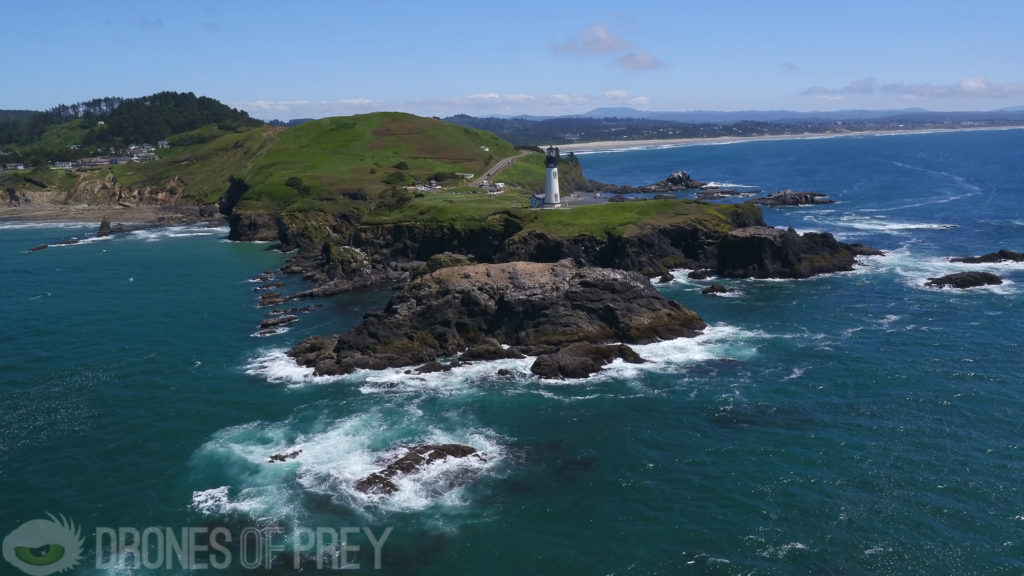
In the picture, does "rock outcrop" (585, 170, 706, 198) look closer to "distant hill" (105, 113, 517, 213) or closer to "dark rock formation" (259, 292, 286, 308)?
"distant hill" (105, 113, 517, 213)

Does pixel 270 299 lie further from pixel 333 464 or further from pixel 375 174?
pixel 375 174

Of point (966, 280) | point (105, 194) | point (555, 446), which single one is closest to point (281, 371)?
point (555, 446)

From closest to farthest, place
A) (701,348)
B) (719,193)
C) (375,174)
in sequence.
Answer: (701,348), (375,174), (719,193)

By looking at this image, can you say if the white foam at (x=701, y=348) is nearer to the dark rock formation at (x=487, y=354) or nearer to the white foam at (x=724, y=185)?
the dark rock formation at (x=487, y=354)

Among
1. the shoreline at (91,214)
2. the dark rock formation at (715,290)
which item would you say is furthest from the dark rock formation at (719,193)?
the shoreline at (91,214)

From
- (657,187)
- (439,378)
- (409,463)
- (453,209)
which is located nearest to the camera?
(409,463)
